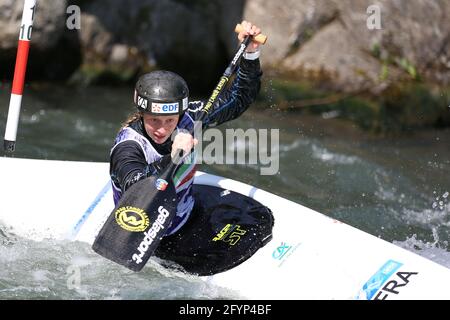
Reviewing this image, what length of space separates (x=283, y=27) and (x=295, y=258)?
15.5ft

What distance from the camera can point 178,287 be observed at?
424cm

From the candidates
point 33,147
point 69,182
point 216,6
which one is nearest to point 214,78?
point 216,6

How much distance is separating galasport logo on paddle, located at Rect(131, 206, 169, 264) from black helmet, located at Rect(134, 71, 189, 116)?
50 cm

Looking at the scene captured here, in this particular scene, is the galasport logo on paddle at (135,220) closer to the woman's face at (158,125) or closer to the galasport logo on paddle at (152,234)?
the galasport logo on paddle at (152,234)

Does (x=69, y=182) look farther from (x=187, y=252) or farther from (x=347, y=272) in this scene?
(x=347, y=272)

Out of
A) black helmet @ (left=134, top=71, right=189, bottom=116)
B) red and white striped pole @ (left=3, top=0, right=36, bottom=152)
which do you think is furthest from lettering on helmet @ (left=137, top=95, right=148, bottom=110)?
red and white striped pole @ (left=3, top=0, right=36, bottom=152)

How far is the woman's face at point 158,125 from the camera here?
4098mm

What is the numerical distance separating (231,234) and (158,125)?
0.80 metres

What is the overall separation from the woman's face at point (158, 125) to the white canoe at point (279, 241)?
2.68ft

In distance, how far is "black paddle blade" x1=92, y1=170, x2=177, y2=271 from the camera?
3.99 metres

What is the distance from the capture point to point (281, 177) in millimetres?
6879

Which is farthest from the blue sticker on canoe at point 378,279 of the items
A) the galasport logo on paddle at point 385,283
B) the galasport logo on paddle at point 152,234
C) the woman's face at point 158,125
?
the woman's face at point 158,125

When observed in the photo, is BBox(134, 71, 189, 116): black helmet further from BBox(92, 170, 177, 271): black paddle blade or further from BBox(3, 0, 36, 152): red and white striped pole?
BBox(3, 0, 36, 152): red and white striped pole

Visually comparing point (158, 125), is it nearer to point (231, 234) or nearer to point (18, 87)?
point (231, 234)
